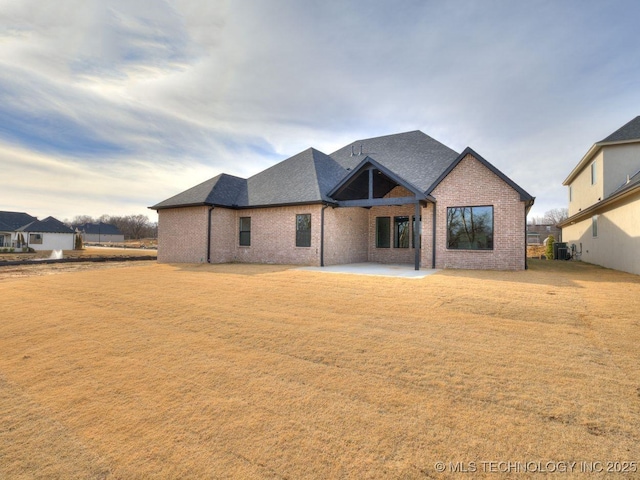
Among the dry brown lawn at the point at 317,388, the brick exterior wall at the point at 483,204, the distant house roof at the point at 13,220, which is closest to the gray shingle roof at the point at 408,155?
the brick exterior wall at the point at 483,204

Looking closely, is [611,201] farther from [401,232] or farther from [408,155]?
[408,155]

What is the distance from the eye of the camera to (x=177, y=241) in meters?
17.9

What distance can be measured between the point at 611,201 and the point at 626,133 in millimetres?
6698

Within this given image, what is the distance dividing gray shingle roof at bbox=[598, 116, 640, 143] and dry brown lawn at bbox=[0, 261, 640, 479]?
50.8 ft

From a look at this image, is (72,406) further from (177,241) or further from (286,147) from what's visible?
(286,147)

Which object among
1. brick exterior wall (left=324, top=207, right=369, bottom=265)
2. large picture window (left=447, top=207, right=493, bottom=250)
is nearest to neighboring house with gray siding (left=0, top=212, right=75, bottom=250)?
brick exterior wall (left=324, top=207, right=369, bottom=265)

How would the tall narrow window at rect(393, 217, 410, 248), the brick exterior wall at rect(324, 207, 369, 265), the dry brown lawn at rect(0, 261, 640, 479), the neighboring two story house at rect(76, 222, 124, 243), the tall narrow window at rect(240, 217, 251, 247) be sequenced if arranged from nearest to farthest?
the dry brown lawn at rect(0, 261, 640, 479) → the brick exterior wall at rect(324, 207, 369, 265) → the tall narrow window at rect(393, 217, 410, 248) → the tall narrow window at rect(240, 217, 251, 247) → the neighboring two story house at rect(76, 222, 124, 243)

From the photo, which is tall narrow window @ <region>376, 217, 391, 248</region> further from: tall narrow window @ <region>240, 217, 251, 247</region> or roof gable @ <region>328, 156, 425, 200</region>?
tall narrow window @ <region>240, 217, 251, 247</region>

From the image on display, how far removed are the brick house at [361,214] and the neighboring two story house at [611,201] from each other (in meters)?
3.49

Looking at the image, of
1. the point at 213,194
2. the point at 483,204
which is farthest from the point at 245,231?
the point at 483,204

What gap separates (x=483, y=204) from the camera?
13.0m

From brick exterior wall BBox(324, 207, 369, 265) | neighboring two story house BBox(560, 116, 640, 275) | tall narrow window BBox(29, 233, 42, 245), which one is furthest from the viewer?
tall narrow window BBox(29, 233, 42, 245)

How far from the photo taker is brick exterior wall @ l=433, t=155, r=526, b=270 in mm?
12469

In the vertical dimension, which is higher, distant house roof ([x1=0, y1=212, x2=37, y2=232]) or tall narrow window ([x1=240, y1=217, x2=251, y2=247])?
distant house roof ([x1=0, y1=212, x2=37, y2=232])
